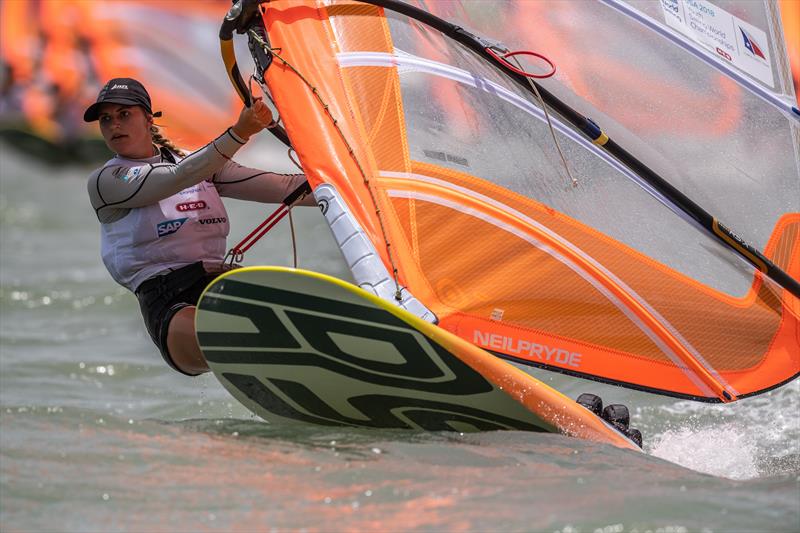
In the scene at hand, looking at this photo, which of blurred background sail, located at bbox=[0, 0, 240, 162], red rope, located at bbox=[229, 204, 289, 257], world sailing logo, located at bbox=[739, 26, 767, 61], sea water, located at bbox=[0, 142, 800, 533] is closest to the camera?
sea water, located at bbox=[0, 142, 800, 533]

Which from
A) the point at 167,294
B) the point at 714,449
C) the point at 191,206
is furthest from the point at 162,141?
the point at 714,449

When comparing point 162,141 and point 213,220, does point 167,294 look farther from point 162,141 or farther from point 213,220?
point 162,141

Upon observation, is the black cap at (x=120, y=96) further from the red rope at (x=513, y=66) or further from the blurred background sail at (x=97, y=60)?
the blurred background sail at (x=97, y=60)

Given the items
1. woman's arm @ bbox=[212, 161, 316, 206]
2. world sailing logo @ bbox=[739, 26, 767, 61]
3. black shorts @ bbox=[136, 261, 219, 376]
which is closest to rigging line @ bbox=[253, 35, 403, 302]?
woman's arm @ bbox=[212, 161, 316, 206]

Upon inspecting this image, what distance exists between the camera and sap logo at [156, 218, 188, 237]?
415 centimetres

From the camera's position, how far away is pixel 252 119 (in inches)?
150

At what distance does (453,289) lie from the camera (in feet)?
13.0

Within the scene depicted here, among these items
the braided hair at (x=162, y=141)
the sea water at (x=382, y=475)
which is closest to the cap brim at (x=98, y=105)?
the braided hair at (x=162, y=141)

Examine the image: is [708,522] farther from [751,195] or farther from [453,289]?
[751,195]

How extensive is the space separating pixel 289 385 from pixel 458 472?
2.29ft

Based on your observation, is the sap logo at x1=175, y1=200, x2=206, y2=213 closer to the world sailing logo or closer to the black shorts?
the black shorts

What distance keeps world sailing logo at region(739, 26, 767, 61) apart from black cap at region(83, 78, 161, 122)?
2.28 metres

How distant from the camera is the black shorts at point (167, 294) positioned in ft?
13.7

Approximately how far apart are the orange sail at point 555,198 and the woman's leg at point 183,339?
2.23ft
